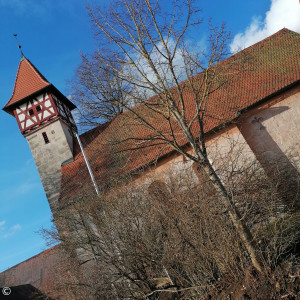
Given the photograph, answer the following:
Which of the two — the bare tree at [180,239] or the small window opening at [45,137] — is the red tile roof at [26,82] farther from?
the bare tree at [180,239]

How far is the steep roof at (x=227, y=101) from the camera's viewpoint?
16297 millimetres

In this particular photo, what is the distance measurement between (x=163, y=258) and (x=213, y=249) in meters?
1.59

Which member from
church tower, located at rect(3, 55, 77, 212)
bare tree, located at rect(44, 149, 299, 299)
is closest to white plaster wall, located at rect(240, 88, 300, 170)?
bare tree, located at rect(44, 149, 299, 299)

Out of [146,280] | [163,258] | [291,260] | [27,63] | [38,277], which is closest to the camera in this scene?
[291,260]

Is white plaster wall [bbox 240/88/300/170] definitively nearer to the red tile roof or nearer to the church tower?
the church tower

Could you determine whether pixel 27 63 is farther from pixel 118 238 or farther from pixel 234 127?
pixel 118 238

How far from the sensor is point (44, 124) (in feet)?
70.7

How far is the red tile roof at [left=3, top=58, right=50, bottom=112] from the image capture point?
22.0 metres

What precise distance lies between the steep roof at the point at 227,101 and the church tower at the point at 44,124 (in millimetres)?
1092

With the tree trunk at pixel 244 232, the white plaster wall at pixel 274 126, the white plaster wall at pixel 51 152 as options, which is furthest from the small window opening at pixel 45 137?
the tree trunk at pixel 244 232

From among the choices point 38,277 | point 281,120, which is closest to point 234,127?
point 281,120

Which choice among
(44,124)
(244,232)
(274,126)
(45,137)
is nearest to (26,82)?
(44,124)

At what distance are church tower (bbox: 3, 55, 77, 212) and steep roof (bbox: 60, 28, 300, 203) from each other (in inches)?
43.0

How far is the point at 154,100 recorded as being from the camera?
9.02 meters
